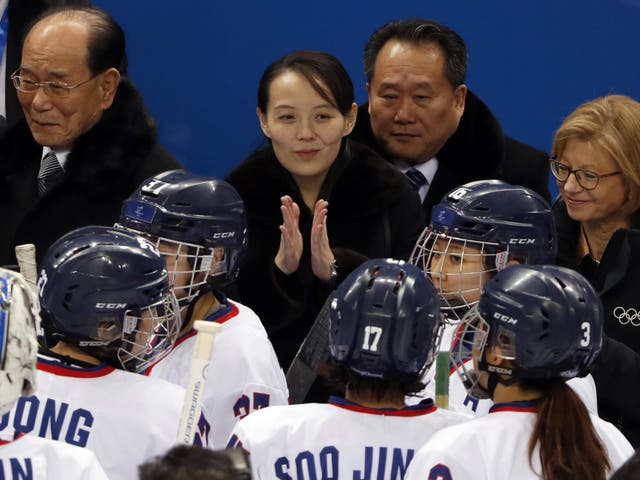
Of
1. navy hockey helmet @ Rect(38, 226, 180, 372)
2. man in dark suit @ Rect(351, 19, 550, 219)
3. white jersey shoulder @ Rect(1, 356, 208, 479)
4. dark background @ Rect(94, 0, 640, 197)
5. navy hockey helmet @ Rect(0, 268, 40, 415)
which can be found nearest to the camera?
navy hockey helmet @ Rect(0, 268, 40, 415)

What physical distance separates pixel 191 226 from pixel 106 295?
2.48 ft

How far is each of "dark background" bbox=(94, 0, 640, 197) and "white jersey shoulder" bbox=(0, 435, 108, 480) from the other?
3649mm

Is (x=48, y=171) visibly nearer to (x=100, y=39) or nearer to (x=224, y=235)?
(x=100, y=39)

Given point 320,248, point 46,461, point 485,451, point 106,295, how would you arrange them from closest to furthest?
point 46,461 < point 485,451 < point 106,295 < point 320,248

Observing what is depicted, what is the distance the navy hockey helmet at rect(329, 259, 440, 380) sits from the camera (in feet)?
11.6

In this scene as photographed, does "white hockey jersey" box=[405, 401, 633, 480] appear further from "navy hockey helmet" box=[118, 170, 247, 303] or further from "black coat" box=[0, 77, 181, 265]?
"black coat" box=[0, 77, 181, 265]

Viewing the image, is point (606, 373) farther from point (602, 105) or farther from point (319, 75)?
point (319, 75)

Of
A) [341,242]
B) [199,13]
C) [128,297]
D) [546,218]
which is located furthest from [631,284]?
[199,13]

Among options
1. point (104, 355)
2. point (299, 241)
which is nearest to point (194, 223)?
point (299, 241)

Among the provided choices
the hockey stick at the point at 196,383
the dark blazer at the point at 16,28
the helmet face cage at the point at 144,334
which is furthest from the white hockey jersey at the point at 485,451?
the dark blazer at the point at 16,28

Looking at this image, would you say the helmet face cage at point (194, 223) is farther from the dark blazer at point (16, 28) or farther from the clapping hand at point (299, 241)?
the dark blazer at point (16, 28)

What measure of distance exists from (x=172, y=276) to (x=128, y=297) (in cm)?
64

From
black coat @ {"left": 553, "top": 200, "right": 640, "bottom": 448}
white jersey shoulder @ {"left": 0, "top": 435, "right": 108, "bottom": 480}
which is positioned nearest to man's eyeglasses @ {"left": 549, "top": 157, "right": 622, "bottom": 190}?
black coat @ {"left": 553, "top": 200, "right": 640, "bottom": 448}

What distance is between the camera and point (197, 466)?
2318mm
